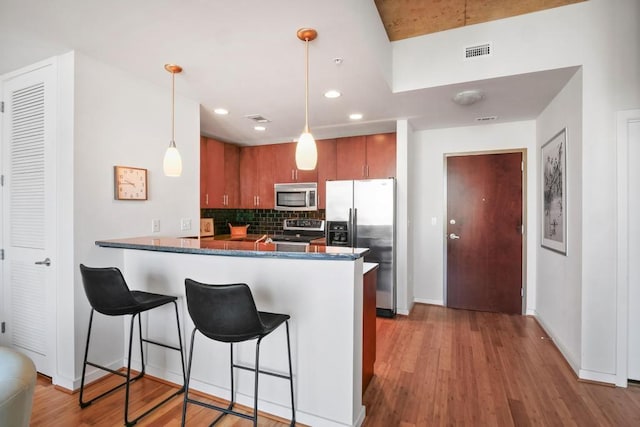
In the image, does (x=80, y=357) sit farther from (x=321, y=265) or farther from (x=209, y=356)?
(x=321, y=265)

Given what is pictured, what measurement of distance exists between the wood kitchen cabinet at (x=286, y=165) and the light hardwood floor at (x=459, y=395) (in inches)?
103

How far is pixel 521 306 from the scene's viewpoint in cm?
396

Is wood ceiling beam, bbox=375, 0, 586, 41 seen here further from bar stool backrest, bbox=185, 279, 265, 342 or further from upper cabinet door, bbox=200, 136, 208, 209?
upper cabinet door, bbox=200, 136, 208, 209

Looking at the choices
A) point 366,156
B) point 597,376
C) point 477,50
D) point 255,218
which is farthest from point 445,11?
point 255,218

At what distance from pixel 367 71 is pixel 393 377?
2404mm

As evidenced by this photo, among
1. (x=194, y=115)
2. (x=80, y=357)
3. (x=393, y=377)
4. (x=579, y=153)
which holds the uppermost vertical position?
(x=194, y=115)

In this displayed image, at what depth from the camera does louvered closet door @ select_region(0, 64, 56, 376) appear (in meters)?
2.34

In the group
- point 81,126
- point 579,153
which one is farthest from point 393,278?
point 81,126

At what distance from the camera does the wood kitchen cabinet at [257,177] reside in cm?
496

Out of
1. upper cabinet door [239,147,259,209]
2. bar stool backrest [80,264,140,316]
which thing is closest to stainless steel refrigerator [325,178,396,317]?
upper cabinet door [239,147,259,209]

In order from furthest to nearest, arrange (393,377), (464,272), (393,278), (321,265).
A: 1. (464,272)
2. (393,278)
3. (393,377)
4. (321,265)

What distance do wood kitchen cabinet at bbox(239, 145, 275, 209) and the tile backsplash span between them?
39 centimetres

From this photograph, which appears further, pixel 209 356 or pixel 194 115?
pixel 194 115

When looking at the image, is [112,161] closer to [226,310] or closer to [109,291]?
[109,291]
